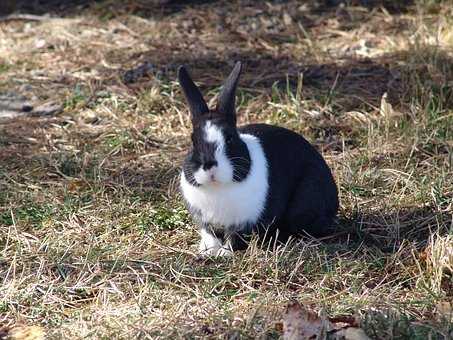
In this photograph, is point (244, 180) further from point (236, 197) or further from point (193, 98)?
point (193, 98)

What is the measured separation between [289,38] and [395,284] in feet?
12.3

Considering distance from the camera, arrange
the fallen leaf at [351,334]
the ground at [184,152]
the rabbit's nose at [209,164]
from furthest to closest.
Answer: the rabbit's nose at [209,164]
the ground at [184,152]
the fallen leaf at [351,334]

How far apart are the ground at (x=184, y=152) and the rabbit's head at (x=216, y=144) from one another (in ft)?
1.33

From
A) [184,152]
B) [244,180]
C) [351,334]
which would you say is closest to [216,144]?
[244,180]

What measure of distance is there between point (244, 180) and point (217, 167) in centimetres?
26

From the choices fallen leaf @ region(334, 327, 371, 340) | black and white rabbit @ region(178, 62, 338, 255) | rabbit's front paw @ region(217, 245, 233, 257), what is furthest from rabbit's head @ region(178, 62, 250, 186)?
fallen leaf @ region(334, 327, 371, 340)

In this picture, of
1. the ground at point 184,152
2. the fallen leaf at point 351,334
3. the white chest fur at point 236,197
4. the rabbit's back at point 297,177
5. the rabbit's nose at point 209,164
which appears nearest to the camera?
the fallen leaf at point 351,334

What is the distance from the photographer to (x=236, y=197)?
186 inches

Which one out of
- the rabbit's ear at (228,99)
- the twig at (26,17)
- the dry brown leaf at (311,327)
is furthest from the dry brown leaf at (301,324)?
the twig at (26,17)

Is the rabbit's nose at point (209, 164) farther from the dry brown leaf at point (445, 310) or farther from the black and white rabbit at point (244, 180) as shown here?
the dry brown leaf at point (445, 310)

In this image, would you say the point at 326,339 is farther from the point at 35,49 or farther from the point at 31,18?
the point at 31,18

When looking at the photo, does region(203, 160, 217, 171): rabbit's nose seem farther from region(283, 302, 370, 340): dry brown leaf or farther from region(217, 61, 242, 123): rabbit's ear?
region(283, 302, 370, 340): dry brown leaf

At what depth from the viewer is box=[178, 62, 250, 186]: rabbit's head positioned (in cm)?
453

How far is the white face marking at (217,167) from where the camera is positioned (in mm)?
4504
